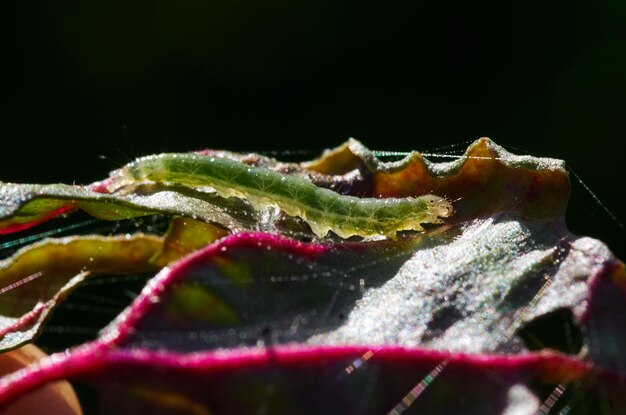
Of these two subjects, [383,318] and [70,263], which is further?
[70,263]

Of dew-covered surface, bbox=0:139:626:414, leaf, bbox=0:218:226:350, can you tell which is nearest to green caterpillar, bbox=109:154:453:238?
dew-covered surface, bbox=0:139:626:414

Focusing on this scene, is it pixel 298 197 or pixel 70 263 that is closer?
pixel 70 263

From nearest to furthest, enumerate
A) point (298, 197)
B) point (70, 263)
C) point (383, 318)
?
point (383, 318) → point (70, 263) → point (298, 197)

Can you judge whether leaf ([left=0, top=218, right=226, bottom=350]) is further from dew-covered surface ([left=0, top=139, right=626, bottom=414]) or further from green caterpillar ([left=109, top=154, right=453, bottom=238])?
green caterpillar ([left=109, top=154, right=453, bottom=238])

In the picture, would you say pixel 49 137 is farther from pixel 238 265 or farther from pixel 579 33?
pixel 238 265

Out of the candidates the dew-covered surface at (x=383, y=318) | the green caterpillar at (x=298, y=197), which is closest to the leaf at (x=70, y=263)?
the dew-covered surface at (x=383, y=318)

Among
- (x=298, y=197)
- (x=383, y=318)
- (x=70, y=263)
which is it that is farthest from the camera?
(x=298, y=197)
